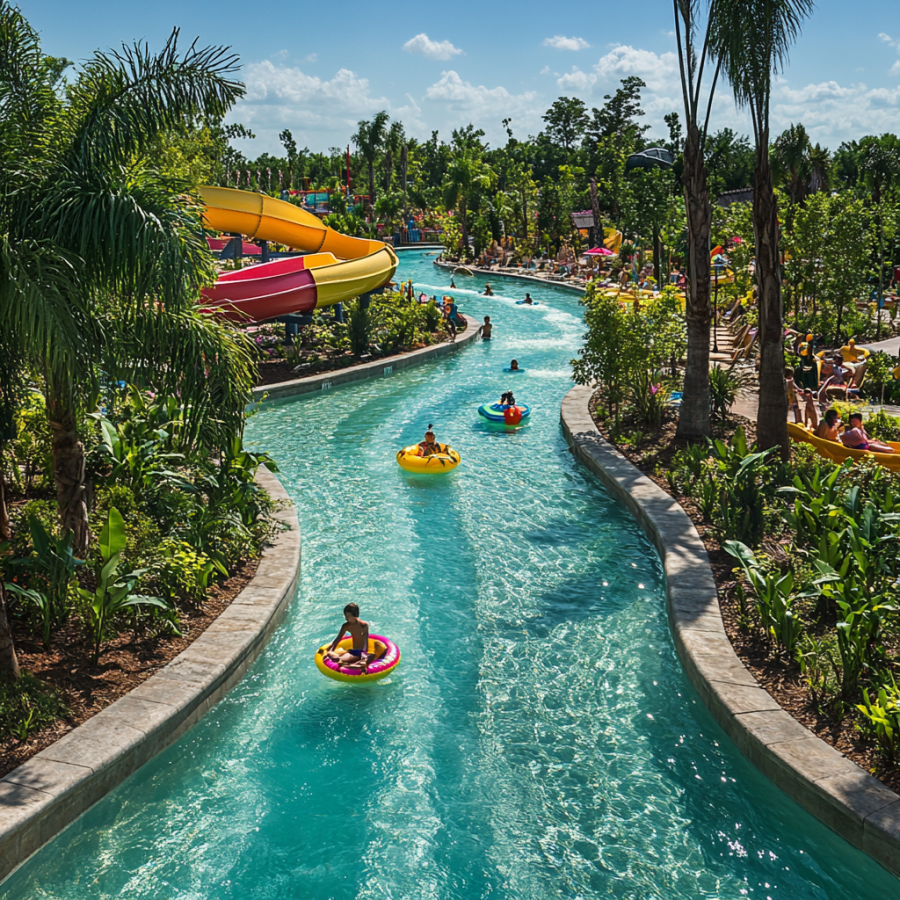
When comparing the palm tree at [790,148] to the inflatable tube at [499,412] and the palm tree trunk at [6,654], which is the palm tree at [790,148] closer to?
the inflatable tube at [499,412]

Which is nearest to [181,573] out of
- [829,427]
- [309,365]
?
[829,427]

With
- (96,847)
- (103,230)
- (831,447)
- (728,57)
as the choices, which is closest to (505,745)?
(96,847)

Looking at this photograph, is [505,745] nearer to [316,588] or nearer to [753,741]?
[753,741]

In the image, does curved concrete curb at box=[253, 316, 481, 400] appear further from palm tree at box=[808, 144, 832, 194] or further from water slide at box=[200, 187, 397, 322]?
palm tree at box=[808, 144, 832, 194]

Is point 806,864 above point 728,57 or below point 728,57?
below

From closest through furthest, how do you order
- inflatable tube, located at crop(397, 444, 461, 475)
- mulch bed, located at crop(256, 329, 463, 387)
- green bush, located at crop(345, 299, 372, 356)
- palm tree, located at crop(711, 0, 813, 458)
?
palm tree, located at crop(711, 0, 813, 458) → inflatable tube, located at crop(397, 444, 461, 475) → mulch bed, located at crop(256, 329, 463, 387) → green bush, located at crop(345, 299, 372, 356)

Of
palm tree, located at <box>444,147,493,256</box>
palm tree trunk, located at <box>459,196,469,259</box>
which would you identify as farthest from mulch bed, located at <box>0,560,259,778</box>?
palm tree trunk, located at <box>459,196,469,259</box>
